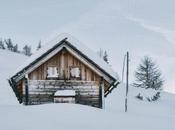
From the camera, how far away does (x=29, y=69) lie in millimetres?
21406

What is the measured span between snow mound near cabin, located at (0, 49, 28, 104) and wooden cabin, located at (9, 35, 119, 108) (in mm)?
15480

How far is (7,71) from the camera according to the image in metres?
65.2

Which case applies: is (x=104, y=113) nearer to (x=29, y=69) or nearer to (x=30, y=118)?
(x=30, y=118)

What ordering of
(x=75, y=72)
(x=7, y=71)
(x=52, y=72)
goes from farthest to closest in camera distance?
(x=7, y=71), (x=75, y=72), (x=52, y=72)

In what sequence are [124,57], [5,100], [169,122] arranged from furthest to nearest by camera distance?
1. [5,100]
2. [124,57]
3. [169,122]

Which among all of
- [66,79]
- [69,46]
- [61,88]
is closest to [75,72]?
[66,79]

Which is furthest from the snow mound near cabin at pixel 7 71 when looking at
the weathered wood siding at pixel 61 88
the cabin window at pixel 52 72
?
the cabin window at pixel 52 72

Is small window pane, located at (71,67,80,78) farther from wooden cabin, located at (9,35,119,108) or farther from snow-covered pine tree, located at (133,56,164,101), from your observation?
snow-covered pine tree, located at (133,56,164,101)

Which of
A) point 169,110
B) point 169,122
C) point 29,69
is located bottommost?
point 169,110

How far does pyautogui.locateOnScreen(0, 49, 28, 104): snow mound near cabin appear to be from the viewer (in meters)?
43.6

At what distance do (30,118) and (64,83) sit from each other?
317 inches

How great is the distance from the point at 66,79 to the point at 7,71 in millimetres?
44770

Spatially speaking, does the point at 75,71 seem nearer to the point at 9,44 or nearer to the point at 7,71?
the point at 7,71

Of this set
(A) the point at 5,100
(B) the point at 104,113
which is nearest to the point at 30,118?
(B) the point at 104,113
